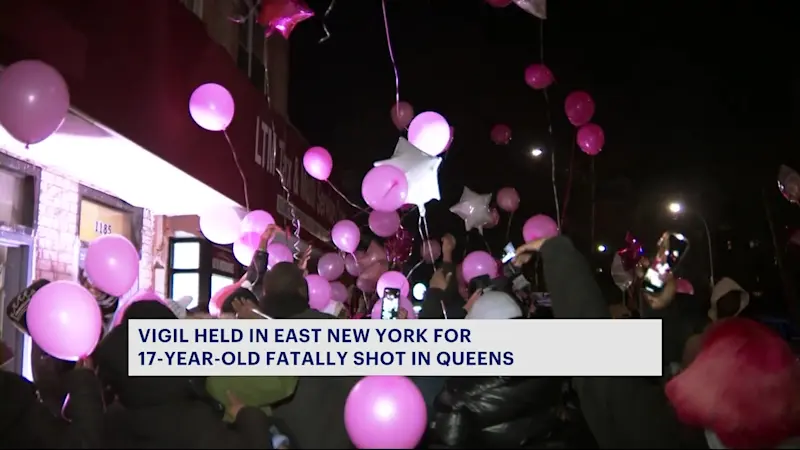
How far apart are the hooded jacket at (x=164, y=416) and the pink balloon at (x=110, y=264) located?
1.06 m

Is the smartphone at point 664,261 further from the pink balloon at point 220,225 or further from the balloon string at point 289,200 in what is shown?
the balloon string at point 289,200

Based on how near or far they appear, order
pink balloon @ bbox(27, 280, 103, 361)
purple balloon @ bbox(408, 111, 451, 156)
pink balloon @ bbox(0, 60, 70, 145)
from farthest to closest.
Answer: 1. purple balloon @ bbox(408, 111, 451, 156)
2. pink balloon @ bbox(0, 60, 70, 145)
3. pink balloon @ bbox(27, 280, 103, 361)

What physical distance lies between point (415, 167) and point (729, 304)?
2.38 metres

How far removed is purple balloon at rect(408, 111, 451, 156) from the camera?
217 inches

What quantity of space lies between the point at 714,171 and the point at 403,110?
29.8 ft

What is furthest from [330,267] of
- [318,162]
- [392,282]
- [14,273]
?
[14,273]

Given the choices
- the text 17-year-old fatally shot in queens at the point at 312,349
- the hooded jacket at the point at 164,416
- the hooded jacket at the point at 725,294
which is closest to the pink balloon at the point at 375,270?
the hooded jacket at the point at 725,294

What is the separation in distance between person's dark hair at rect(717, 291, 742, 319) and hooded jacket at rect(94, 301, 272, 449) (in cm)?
241

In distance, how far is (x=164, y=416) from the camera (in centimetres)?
234

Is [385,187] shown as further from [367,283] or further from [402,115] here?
[367,283]

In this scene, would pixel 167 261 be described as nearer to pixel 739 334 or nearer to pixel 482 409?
pixel 482 409

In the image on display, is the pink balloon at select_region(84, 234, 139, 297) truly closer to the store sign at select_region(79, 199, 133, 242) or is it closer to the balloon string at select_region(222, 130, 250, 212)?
the store sign at select_region(79, 199, 133, 242)

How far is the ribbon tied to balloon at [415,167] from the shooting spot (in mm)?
5074

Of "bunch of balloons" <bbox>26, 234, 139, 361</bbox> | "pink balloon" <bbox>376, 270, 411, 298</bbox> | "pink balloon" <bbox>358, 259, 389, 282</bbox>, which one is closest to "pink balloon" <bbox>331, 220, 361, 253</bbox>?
"pink balloon" <bbox>358, 259, 389, 282</bbox>
